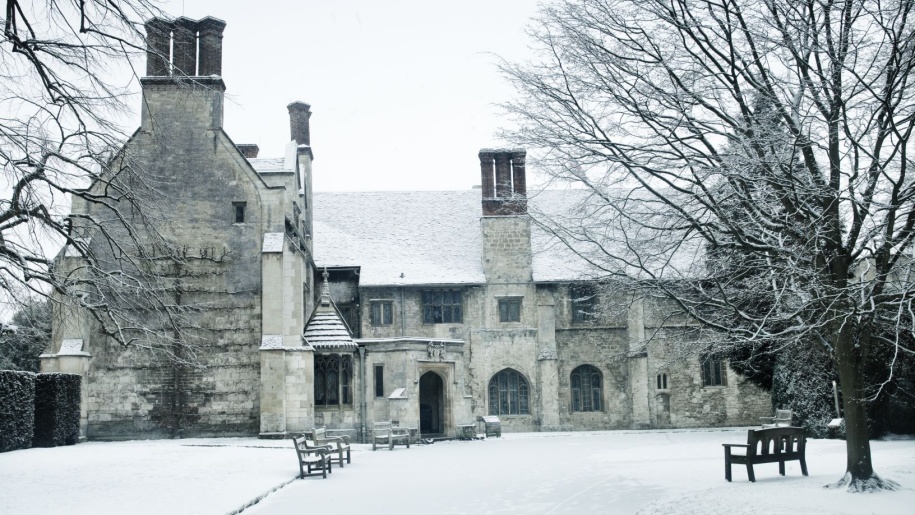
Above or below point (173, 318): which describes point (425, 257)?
above

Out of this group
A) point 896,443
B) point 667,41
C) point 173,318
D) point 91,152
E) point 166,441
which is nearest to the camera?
point 91,152

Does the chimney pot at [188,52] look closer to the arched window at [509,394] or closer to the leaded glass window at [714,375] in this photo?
the arched window at [509,394]

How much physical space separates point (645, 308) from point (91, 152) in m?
28.5

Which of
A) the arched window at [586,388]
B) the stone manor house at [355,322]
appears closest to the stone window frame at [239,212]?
the stone manor house at [355,322]

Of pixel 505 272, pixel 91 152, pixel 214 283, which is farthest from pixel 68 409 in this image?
pixel 505 272

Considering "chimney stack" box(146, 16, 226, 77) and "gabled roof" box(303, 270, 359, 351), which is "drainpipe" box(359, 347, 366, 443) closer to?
"gabled roof" box(303, 270, 359, 351)

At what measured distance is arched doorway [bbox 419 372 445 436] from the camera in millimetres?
33344

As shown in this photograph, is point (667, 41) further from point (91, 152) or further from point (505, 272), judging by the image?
point (505, 272)

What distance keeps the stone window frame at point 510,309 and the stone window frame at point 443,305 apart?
159 cm

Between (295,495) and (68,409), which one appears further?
(68,409)

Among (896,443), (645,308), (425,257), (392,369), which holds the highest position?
(425,257)

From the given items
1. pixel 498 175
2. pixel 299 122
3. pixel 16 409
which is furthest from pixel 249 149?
pixel 16 409

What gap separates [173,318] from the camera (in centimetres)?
1280

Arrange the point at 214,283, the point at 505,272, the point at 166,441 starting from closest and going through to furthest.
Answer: the point at 166,441, the point at 214,283, the point at 505,272
